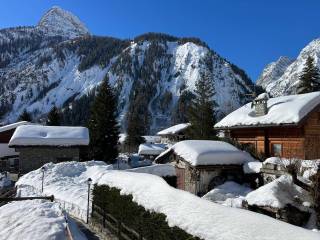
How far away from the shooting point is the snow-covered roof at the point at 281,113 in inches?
987

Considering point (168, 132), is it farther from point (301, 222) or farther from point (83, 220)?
point (301, 222)

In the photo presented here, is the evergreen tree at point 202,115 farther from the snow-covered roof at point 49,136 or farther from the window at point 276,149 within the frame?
the window at point 276,149

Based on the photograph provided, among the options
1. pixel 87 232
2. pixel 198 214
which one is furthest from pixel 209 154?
pixel 198 214

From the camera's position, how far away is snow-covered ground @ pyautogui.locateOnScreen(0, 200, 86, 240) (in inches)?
634

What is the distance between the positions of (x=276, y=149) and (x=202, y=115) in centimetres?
→ 2221

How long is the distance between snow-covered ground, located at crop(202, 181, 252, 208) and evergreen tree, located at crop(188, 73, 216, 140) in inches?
832

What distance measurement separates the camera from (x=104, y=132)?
160ft

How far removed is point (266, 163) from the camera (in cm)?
2248

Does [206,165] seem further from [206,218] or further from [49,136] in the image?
[49,136]

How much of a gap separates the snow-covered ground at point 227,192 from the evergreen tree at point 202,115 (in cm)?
2114

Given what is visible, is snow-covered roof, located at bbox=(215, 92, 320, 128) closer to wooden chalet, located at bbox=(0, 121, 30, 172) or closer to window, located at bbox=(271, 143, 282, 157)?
window, located at bbox=(271, 143, 282, 157)

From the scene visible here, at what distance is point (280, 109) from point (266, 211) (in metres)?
12.0

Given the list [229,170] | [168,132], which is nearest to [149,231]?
[229,170]

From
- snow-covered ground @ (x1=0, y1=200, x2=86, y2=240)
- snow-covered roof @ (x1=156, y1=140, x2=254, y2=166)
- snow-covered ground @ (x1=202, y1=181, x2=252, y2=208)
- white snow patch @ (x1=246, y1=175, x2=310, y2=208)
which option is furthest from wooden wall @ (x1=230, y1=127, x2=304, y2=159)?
snow-covered ground @ (x1=0, y1=200, x2=86, y2=240)
